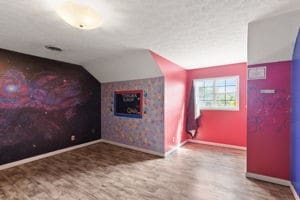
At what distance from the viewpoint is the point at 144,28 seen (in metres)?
1.94

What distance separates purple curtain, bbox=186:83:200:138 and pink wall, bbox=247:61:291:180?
188cm

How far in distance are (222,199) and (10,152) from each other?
3.75m

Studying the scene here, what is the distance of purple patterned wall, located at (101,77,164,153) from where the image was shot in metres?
3.31

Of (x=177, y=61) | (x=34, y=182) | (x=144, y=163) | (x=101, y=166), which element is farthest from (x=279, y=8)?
(x=34, y=182)

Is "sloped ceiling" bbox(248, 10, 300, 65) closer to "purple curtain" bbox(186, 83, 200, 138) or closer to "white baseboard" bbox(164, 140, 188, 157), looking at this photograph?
"purple curtain" bbox(186, 83, 200, 138)

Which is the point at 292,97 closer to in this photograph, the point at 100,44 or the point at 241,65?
the point at 241,65

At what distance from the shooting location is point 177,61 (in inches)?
137

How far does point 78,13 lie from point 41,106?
268cm

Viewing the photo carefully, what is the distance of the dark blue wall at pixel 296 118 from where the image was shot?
5.65 feet

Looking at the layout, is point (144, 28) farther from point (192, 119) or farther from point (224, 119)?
point (224, 119)

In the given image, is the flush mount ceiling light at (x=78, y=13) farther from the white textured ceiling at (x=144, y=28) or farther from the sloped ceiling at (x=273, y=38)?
the sloped ceiling at (x=273, y=38)

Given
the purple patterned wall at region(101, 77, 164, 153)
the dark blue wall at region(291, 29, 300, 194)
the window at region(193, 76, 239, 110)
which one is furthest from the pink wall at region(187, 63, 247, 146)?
the dark blue wall at region(291, 29, 300, 194)

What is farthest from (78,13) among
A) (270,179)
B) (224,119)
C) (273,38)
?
(224,119)

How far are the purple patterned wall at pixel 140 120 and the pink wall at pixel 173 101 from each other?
0.15 metres
